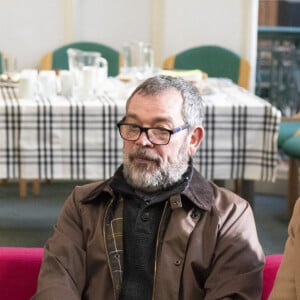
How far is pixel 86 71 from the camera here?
3.47 metres

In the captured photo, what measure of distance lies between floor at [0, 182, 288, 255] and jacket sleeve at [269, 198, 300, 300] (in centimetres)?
195

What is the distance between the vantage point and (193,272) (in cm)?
185

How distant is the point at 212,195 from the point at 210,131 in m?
1.34

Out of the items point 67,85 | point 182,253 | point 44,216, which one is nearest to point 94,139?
point 67,85

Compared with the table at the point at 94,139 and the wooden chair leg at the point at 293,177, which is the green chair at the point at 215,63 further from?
the table at the point at 94,139

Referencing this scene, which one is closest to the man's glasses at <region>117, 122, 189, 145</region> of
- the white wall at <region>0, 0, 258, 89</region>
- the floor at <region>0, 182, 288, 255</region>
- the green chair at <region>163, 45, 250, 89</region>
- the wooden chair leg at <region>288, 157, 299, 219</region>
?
the floor at <region>0, 182, 288, 255</region>

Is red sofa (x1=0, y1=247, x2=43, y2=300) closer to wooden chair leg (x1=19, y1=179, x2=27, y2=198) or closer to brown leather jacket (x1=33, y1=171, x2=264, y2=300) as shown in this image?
brown leather jacket (x1=33, y1=171, x2=264, y2=300)

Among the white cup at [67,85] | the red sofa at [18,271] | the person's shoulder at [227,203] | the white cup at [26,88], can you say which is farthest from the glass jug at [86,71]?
the person's shoulder at [227,203]

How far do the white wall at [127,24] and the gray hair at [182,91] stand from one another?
2942 mm

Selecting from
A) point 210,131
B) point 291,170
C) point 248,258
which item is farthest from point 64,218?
point 291,170

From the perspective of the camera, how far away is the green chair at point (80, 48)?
15.7ft

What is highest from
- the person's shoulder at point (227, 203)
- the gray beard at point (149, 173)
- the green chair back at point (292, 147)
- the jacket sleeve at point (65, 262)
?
the gray beard at point (149, 173)

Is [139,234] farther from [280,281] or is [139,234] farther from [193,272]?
[280,281]

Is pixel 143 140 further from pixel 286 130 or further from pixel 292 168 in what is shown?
pixel 286 130
